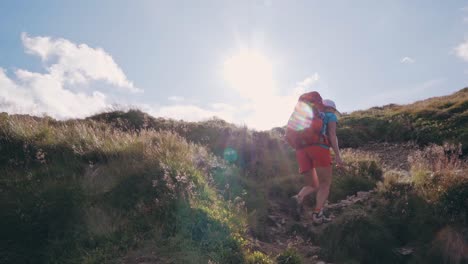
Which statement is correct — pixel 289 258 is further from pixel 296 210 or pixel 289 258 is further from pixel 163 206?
pixel 296 210

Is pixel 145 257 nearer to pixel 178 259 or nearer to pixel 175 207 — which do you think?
pixel 178 259

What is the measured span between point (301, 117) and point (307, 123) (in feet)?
0.48

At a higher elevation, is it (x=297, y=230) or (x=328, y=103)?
(x=328, y=103)

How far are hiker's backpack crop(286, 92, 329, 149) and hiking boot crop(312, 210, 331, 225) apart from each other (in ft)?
4.01

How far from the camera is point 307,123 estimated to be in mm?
5188

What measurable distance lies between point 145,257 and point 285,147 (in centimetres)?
811

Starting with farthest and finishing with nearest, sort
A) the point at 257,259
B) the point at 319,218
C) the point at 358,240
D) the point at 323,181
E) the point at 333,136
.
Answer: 1. the point at 319,218
2. the point at 323,181
3. the point at 333,136
4. the point at 358,240
5. the point at 257,259

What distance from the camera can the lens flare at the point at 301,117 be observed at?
17.1 ft

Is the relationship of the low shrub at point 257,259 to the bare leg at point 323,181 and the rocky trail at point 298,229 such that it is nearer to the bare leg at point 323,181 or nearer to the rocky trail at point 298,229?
the rocky trail at point 298,229

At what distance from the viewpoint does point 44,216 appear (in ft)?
14.8

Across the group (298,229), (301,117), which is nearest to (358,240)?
(298,229)

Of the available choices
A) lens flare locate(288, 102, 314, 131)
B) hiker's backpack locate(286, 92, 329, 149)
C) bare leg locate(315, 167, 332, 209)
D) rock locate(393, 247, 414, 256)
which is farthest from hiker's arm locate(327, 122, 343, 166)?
rock locate(393, 247, 414, 256)

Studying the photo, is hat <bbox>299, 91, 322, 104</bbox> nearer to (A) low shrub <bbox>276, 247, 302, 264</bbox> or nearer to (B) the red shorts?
(B) the red shorts

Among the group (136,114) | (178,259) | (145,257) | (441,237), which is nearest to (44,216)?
(145,257)
